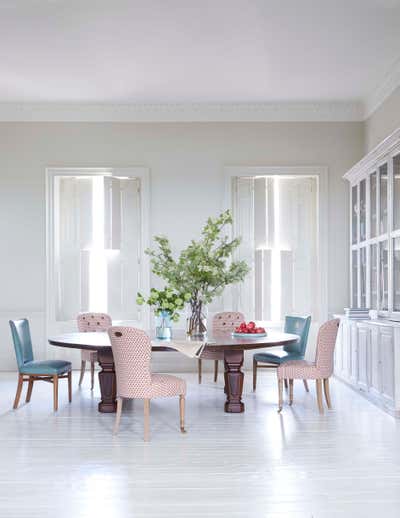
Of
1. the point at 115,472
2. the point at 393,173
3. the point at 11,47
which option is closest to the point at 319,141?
the point at 393,173

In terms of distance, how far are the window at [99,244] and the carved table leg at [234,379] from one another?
2.95 meters

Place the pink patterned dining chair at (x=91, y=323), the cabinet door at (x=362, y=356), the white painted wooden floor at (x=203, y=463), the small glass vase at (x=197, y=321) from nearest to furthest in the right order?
the white painted wooden floor at (x=203, y=463), the small glass vase at (x=197, y=321), the cabinet door at (x=362, y=356), the pink patterned dining chair at (x=91, y=323)

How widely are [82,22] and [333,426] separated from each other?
410 centimetres

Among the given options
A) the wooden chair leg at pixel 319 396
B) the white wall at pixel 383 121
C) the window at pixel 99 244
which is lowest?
the wooden chair leg at pixel 319 396

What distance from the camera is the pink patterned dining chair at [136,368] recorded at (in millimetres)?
4828

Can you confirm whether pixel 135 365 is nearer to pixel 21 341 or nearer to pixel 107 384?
pixel 107 384

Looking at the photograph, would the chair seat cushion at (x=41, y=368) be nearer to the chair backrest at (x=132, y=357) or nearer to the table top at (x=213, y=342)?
the table top at (x=213, y=342)

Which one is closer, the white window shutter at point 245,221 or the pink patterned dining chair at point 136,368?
the pink patterned dining chair at point 136,368

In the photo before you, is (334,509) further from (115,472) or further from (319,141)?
(319,141)

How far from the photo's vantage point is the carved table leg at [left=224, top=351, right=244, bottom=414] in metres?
5.80

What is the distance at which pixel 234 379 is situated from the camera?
5812 millimetres

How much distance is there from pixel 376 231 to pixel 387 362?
1563 mm

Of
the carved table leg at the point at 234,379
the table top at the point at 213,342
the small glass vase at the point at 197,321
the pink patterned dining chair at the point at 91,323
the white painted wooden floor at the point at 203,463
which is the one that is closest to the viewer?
the white painted wooden floor at the point at 203,463

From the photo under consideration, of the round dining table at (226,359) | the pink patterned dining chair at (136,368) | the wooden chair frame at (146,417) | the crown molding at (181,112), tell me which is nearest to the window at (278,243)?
the crown molding at (181,112)
